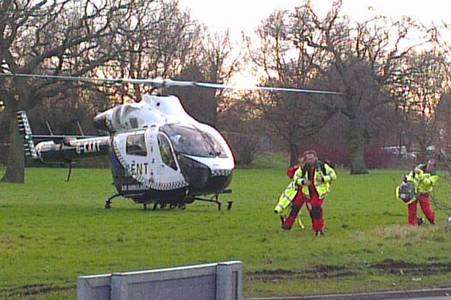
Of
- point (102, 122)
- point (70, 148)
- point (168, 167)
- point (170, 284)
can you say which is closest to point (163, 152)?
point (168, 167)

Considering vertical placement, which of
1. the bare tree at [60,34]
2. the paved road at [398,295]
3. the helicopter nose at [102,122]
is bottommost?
the paved road at [398,295]

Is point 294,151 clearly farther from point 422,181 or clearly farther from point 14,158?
point 422,181

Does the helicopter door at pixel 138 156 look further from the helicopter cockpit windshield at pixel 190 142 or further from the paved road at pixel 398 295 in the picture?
the paved road at pixel 398 295

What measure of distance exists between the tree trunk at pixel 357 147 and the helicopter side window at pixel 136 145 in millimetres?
42663

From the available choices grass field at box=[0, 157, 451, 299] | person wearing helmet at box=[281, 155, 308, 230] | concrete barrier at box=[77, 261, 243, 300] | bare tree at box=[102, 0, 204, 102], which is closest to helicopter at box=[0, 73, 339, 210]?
grass field at box=[0, 157, 451, 299]

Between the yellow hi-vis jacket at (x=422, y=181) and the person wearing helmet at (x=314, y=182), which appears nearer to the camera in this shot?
the person wearing helmet at (x=314, y=182)

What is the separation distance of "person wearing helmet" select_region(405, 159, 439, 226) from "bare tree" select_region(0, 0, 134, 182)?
86.5 feet

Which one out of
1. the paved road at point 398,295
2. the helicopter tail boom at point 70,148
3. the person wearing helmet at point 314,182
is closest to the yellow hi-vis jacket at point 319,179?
the person wearing helmet at point 314,182

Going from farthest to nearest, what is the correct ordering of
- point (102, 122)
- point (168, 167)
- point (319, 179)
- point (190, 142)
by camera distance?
point (102, 122) < point (168, 167) < point (190, 142) < point (319, 179)

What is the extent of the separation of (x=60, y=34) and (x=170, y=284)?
4224 cm

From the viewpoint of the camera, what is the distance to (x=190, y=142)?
28.8m

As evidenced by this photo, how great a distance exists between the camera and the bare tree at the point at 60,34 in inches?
1790

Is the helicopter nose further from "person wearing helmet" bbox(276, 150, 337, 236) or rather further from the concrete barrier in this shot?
the concrete barrier

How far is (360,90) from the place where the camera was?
68.3 meters
